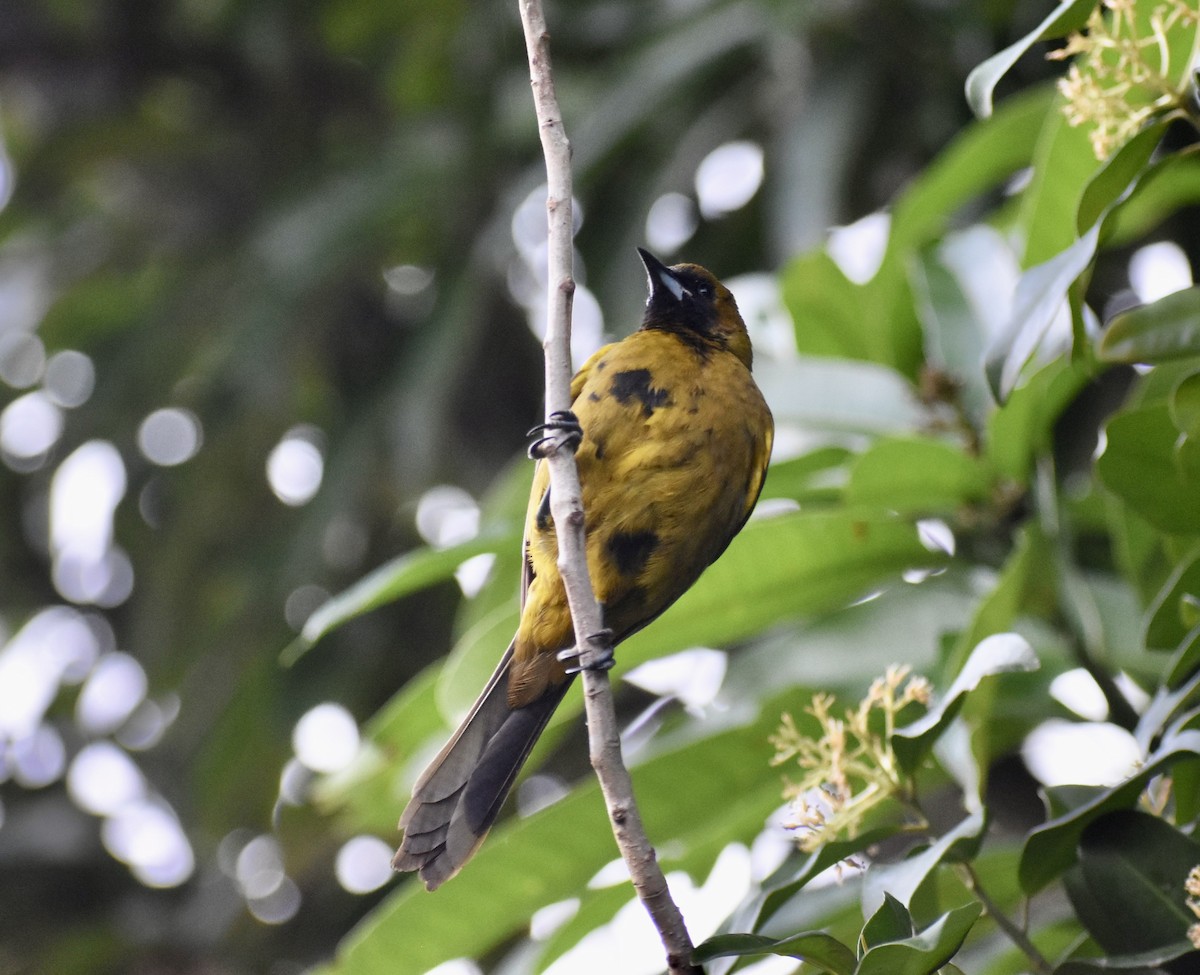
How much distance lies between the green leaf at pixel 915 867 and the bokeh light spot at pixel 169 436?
3.15 meters

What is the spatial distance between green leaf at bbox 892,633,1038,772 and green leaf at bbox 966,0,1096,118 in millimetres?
513

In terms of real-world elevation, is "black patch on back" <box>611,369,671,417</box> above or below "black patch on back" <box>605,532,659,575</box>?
above

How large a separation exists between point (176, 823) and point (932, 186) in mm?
2839

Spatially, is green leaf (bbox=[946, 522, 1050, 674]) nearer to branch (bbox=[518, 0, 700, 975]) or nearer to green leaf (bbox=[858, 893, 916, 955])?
green leaf (bbox=[858, 893, 916, 955])

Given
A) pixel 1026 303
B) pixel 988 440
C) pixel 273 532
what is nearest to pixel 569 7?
pixel 273 532

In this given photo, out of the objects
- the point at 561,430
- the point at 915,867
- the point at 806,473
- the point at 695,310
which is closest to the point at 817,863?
the point at 915,867

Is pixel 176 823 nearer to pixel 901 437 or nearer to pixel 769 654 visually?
pixel 769 654

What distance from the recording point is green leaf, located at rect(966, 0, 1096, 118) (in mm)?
1298

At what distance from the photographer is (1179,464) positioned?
4.67 feet

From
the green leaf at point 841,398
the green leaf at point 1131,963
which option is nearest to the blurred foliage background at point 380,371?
the green leaf at point 841,398

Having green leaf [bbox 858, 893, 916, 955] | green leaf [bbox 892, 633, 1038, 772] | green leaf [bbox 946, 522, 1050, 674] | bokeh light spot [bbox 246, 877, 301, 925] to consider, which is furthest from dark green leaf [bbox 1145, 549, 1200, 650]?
bokeh light spot [bbox 246, 877, 301, 925]

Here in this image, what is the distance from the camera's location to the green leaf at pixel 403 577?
170 cm

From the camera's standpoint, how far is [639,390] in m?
1.59

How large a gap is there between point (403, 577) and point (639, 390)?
443 millimetres
